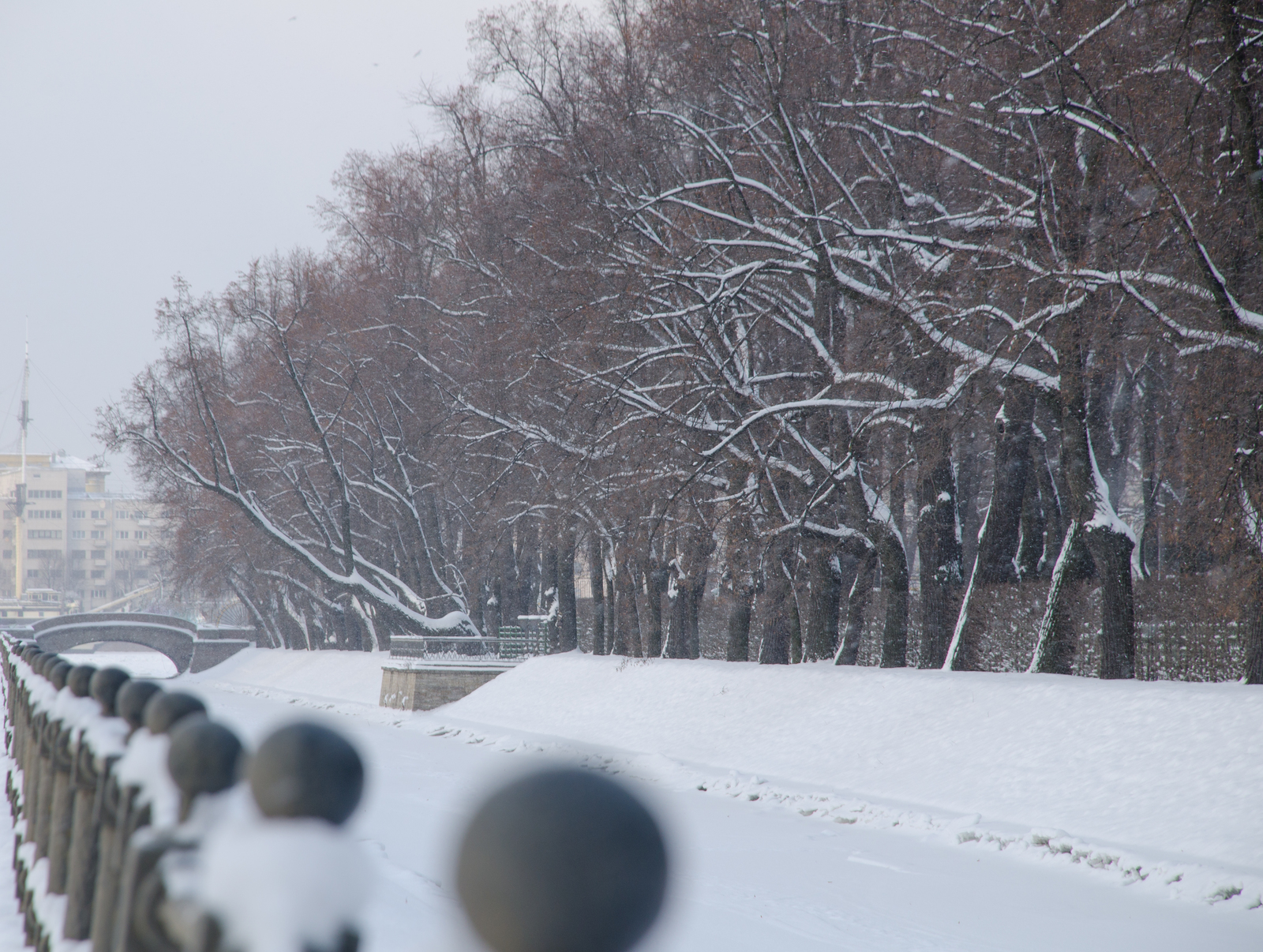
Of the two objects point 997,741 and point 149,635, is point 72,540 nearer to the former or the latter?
point 149,635

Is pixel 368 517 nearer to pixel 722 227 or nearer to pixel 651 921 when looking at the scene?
pixel 722 227

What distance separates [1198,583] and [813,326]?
25.8ft

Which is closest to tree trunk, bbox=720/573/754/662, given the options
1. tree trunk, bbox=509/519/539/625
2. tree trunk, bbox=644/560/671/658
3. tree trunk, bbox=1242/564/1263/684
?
tree trunk, bbox=644/560/671/658

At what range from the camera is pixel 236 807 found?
178cm

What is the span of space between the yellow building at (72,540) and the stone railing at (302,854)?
150 meters

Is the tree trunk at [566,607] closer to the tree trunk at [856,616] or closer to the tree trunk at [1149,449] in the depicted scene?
the tree trunk at [856,616]

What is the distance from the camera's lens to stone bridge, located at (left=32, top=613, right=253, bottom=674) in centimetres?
6662

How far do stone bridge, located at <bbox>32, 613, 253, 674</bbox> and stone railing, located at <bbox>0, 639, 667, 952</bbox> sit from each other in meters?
68.7

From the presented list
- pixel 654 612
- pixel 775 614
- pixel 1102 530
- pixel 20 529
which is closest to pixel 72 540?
pixel 20 529

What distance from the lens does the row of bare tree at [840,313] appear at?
1330 cm

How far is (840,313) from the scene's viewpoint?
72.3 ft

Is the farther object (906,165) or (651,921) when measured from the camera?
(906,165)

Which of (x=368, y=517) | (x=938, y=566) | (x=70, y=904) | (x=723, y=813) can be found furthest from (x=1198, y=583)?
(x=368, y=517)

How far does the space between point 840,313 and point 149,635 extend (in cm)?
6001
